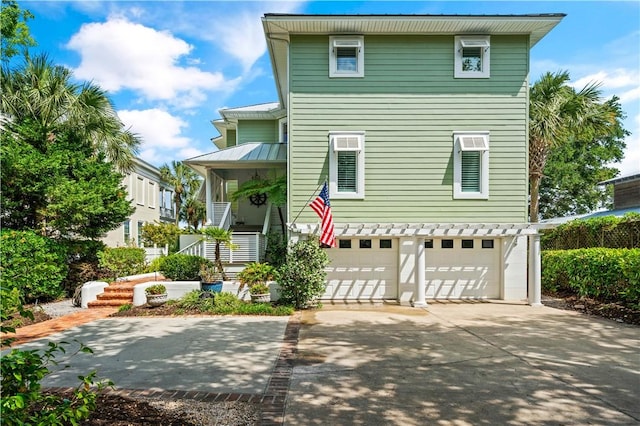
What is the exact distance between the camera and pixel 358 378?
15.2 feet

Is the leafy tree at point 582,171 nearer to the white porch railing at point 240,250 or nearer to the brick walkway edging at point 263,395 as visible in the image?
the white porch railing at point 240,250

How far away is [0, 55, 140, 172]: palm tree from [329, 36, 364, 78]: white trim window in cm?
711

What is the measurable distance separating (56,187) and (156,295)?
4272 mm

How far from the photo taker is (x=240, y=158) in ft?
42.1

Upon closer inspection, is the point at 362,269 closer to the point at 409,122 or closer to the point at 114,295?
the point at 409,122

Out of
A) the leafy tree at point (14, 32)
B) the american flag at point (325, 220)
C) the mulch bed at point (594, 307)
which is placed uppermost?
the leafy tree at point (14, 32)

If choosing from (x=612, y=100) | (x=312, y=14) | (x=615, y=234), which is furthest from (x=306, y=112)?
(x=612, y=100)

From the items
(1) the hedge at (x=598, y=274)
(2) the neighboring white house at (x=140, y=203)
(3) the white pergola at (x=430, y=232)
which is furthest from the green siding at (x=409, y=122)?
(2) the neighboring white house at (x=140, y=203)

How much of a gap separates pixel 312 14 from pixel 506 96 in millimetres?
6223

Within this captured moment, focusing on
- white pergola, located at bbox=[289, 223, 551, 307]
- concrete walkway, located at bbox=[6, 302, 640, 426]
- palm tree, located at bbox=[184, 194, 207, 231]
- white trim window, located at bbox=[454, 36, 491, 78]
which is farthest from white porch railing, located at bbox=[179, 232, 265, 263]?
palm tree, located at bbox=[184, 194, 207, 231]

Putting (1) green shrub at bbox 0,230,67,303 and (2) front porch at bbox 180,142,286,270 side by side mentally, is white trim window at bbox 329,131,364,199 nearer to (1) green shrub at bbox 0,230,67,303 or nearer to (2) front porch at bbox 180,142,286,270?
(2) front porch at bbox 180,142,286,270

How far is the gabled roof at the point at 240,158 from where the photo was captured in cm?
1266

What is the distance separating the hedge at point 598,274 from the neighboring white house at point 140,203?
18726 mm

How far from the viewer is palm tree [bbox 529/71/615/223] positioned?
44.4ft
